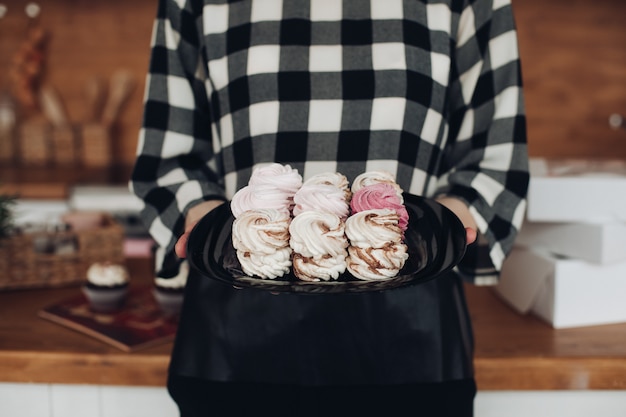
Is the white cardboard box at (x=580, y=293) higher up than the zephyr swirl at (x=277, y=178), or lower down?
lower down

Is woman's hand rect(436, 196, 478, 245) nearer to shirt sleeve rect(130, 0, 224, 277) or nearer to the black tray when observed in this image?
the black tray

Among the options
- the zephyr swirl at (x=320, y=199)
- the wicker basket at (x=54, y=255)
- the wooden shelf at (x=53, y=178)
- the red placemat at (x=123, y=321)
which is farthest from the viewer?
the wooden shelf at (x=53, y=178)

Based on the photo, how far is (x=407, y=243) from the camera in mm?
779

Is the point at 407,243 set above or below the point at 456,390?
above

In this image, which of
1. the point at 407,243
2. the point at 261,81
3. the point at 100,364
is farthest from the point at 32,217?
the point at 407,243

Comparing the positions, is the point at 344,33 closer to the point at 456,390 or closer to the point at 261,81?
the point at 261,81

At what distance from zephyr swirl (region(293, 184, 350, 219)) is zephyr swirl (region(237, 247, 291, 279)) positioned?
2.5 inches

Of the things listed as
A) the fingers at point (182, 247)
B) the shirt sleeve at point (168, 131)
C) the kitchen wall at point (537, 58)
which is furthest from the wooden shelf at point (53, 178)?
the fingers at point (182, 247)

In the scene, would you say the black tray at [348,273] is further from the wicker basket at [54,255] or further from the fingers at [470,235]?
the wicker basket at [54,255]

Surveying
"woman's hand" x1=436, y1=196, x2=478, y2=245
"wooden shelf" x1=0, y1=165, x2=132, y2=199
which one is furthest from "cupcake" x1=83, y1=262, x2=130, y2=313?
"wooden shelf" x1=0, y1=165, x2=132, y2=199

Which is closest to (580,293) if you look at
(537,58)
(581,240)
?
(581,240)

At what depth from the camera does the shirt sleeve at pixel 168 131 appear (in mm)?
908

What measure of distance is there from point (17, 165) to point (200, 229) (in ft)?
9.34

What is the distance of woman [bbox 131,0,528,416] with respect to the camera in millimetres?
765
